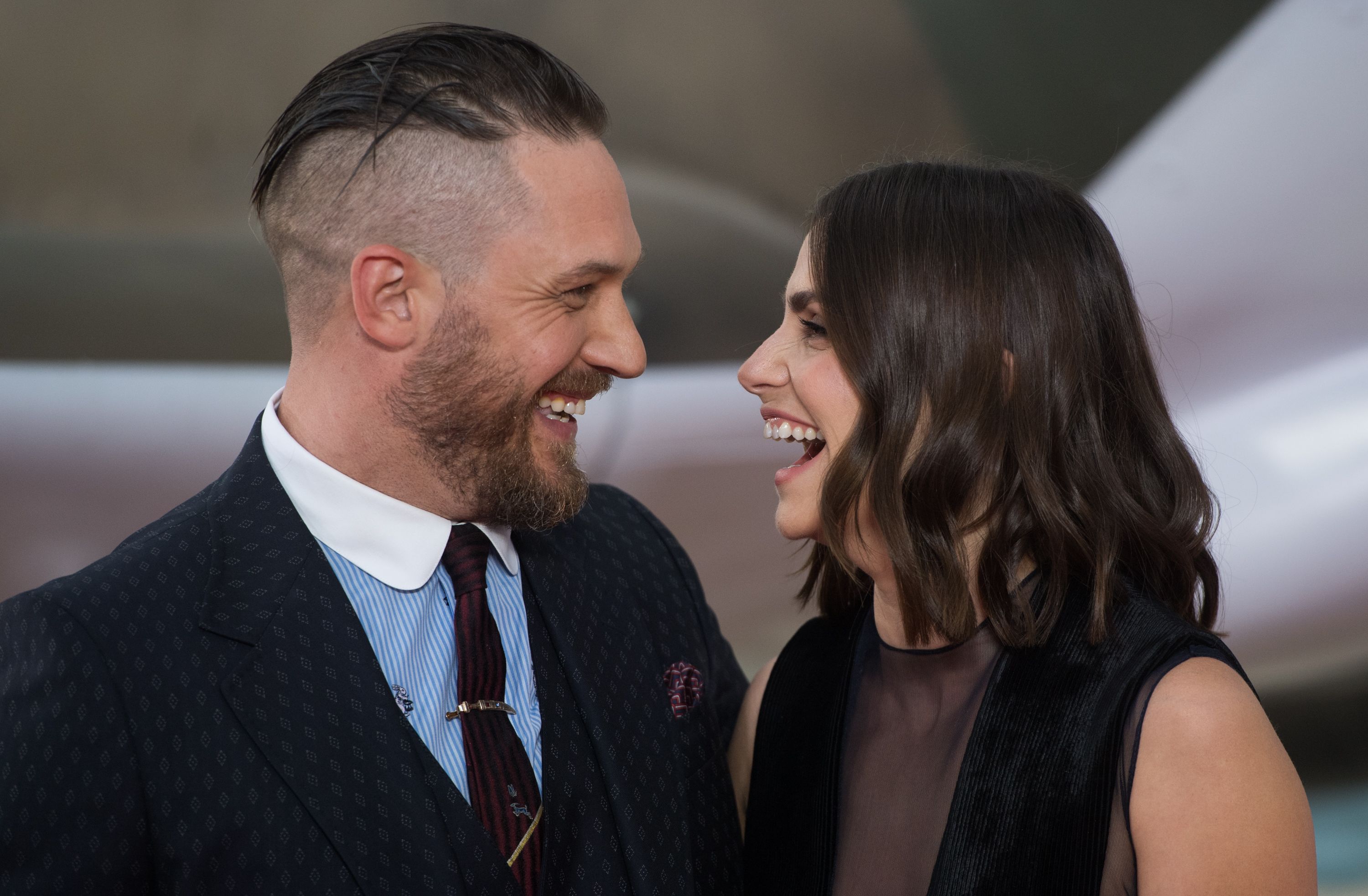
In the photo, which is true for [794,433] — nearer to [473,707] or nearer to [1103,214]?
[473,707]

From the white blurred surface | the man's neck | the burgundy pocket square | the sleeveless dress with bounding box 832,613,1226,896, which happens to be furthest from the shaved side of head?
the white blurred surface

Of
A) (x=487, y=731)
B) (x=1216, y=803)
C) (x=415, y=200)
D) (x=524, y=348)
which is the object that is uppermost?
(x=415, y=200)

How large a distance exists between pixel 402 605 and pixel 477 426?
242 millimetres

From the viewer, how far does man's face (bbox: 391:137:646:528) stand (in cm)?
140

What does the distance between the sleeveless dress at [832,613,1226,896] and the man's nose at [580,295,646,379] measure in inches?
20.9

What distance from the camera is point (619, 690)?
4.95ft

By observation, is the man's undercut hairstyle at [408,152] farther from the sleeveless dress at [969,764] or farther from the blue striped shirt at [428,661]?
the sleeveless dress at [969,764]

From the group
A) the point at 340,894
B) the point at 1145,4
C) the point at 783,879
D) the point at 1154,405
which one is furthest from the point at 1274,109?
the point at 340,894

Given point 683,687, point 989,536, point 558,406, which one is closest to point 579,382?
point 558,406

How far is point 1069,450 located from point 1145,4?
162 cm

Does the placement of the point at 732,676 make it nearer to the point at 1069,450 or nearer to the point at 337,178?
the point at 1069,450

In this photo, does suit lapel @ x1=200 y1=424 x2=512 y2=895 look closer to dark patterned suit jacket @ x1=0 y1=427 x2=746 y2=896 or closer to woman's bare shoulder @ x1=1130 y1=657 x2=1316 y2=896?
dark patterned suit jacket @ x1=0 y1=427 x2=746 y2=896

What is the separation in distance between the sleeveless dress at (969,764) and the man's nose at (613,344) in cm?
53

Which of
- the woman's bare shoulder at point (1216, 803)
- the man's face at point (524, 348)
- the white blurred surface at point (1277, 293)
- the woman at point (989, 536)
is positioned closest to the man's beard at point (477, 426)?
the man's face at point (524, 348)
